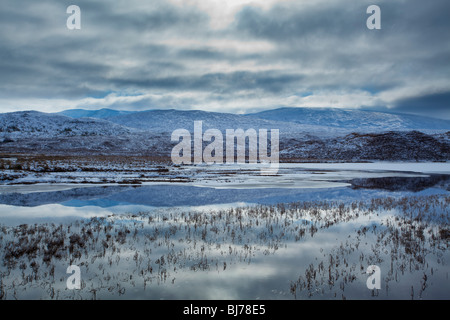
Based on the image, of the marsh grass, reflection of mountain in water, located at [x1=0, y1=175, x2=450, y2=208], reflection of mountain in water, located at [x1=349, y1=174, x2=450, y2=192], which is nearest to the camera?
the marsh grass

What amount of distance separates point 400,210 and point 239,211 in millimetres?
8984

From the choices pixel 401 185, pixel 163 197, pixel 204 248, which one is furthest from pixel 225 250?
pixel 401 185

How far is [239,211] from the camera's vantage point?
17.0 metres

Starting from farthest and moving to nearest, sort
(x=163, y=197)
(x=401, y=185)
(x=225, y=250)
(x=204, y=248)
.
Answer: (x=401, y=185)
(x=163, y=197)
(x=204, y=248)
(x=225, y=250)

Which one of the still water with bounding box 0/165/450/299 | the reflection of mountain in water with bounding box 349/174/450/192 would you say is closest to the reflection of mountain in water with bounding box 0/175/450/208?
the still water with bounding box 0/165/450/299

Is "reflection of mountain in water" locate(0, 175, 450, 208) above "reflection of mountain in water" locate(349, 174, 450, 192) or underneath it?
above

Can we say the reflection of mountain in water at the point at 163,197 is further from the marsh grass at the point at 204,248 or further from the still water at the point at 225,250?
the marsh grass at the point at 204,248

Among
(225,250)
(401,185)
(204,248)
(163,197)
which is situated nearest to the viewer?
(225,250)

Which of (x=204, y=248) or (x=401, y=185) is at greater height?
(x=204, y=248)

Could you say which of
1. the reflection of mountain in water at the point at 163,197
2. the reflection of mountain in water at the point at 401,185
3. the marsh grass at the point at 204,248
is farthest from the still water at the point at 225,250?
the reflection of mountain in water at the point at 401,185

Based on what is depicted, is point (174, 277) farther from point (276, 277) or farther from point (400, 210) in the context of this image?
point (400, 210)

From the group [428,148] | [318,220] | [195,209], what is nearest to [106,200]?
[195,209]

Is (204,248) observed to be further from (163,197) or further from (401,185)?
(401,185)

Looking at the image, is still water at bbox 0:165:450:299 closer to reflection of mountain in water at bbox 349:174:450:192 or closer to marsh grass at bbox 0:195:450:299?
marsh grass at bbox 0:195:450:299
